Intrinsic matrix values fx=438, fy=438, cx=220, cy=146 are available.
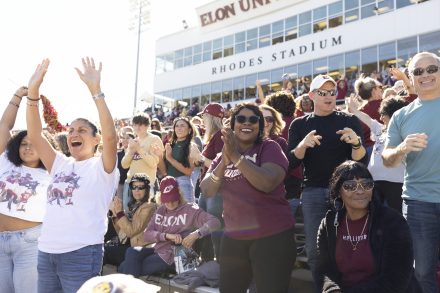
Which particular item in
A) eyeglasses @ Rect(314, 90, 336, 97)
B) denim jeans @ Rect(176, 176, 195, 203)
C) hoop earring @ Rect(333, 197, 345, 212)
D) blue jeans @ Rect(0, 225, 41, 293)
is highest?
eyeglasses @ Rect(314, 90, 336, 97)

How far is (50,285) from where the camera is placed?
2.94 meters

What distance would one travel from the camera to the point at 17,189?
349 cm

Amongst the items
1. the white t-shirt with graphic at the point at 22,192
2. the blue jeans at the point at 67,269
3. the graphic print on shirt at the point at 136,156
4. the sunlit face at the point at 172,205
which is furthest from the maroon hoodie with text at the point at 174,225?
the blue jeans at the point at 67,269

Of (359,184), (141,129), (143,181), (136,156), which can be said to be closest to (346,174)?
(359,184)

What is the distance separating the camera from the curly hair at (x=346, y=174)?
9.72 ft

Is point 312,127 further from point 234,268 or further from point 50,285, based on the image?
point 50,285

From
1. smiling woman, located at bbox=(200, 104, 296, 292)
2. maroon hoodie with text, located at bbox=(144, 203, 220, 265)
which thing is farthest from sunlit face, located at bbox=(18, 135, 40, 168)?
maroon hoodie with text, located at bbox=(144, 203, 220, 265)

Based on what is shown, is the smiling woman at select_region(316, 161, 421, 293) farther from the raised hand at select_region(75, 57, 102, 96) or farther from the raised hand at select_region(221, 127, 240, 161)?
the raised hand at select_region(75, 57, 102, 96)

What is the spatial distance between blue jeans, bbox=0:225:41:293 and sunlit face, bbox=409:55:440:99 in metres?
3.08

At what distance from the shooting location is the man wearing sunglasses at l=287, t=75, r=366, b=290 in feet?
11.5

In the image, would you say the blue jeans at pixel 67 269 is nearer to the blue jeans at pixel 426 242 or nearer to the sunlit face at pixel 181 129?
the blue jeans at pixel 426 242

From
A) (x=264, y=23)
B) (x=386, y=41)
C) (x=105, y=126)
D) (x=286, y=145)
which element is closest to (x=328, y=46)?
(x=386, y=41)

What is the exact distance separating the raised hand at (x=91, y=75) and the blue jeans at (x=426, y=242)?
2309mm

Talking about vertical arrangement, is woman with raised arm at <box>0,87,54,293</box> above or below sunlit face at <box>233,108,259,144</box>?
below
